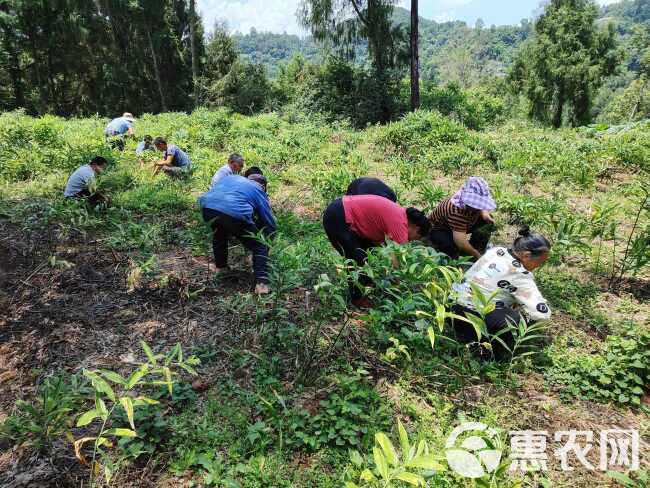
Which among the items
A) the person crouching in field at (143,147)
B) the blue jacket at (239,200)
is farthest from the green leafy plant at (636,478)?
the person crouching in field at (143,147)

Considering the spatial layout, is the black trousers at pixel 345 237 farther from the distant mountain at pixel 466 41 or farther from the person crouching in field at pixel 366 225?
the distant mountain at pixel 466 41

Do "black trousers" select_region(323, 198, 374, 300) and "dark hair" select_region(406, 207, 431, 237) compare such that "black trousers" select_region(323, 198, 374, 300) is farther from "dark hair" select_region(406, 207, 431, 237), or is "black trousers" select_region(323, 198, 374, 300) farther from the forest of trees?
the forest of trees

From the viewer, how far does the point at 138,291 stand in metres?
3.79

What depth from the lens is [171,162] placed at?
23.1ft

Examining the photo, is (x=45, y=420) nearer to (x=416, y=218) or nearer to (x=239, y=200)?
(x=239, y=200)

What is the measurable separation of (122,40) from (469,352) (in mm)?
27211

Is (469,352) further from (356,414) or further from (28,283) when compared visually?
(28,283)

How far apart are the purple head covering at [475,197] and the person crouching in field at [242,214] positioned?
5.72 ft

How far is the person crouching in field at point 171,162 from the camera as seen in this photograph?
273 inches

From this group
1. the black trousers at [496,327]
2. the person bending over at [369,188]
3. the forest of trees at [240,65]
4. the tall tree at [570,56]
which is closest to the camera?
the black trousers at [496,327]

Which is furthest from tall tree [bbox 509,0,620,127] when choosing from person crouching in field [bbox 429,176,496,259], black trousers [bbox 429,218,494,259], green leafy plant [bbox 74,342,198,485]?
green leafy plant [bbox 74,342,198,485]

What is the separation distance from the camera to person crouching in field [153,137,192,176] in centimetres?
693

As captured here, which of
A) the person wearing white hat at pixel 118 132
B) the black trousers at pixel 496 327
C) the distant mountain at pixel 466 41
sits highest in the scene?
the distant mountain at pixel 466 41

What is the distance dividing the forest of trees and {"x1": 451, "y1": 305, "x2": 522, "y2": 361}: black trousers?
42.4 ft
